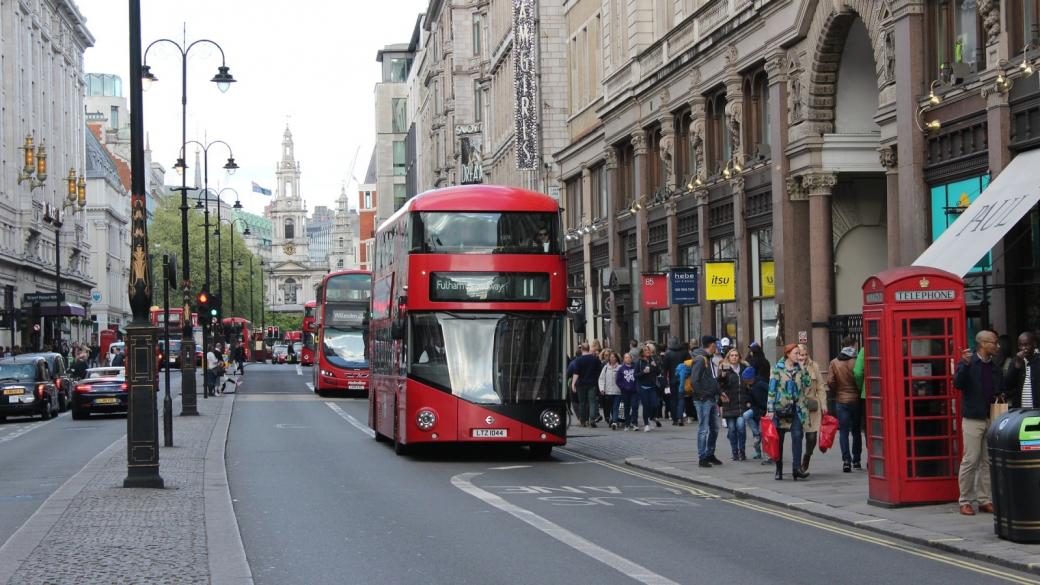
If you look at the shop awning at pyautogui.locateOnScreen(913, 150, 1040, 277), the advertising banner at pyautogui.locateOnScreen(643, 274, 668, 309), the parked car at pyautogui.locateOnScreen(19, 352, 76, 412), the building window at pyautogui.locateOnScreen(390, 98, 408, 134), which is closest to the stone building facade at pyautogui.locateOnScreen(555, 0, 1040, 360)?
the shop awning at pyautogui.locateOnScreen(913, 150, 1040, 277)

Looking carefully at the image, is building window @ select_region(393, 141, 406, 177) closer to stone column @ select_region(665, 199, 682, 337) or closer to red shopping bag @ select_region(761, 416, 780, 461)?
stone column @ select_region(665, 199, 682, 337)

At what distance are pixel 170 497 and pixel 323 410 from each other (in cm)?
2587

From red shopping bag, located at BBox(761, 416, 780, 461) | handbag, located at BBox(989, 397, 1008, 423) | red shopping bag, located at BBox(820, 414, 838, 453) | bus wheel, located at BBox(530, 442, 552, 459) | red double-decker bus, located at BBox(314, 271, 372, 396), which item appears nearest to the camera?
handbag, located at BBox(989, 397, 1008, 423)

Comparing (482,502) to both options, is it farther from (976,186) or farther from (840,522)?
(976,186)

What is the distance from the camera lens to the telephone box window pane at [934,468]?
16219mm

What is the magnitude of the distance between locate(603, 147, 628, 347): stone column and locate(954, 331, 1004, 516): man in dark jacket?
99.5 feet

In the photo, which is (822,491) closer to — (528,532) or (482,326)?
(528,532)

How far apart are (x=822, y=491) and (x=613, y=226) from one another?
93.0 feet

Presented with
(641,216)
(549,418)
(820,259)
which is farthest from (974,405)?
(641,216)

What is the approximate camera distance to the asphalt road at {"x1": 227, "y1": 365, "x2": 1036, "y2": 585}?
39.1ft

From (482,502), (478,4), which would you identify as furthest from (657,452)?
(478,4)

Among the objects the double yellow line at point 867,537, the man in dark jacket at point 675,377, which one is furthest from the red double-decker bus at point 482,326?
the man in dark jacket at point 675,377

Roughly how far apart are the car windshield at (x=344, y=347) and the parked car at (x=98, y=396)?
11.7 meters

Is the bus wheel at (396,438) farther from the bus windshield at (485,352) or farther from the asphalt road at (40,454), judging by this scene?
the asphalt road at (40,454)
